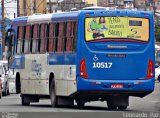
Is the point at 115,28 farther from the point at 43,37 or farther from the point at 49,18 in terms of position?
the point at 43,37

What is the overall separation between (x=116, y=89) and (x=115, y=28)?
1844 mm

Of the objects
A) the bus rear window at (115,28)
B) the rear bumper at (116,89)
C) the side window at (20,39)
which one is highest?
the bus rear window at (115,28)

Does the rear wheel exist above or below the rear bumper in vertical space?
below

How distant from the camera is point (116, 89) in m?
25.5

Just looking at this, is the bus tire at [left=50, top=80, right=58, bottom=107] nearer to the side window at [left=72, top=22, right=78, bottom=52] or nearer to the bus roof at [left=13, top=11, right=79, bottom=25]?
the bus roof at [left=13, top=11, right=79, bottom=25]

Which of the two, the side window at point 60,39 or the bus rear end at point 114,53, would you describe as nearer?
the bus rear end at point 114,53

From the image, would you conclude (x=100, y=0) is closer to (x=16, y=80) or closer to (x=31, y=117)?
(x=16, y=80)

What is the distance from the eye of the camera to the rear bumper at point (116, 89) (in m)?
25.4

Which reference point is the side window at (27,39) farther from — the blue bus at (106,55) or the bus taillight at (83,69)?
the bus taillight at (83,69)

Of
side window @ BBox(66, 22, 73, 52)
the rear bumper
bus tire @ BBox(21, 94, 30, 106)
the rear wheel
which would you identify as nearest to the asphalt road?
bus tire @ BBox(21, 94, 30, 106)

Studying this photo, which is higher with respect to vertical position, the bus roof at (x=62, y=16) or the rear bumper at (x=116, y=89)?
the bus roof at (x=62, y=16)

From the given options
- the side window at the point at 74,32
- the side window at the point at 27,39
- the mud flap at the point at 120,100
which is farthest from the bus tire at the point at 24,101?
the side window at the point at 74,32

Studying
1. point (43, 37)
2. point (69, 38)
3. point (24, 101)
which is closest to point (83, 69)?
point (69, 38)

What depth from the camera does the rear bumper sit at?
83.3ft
